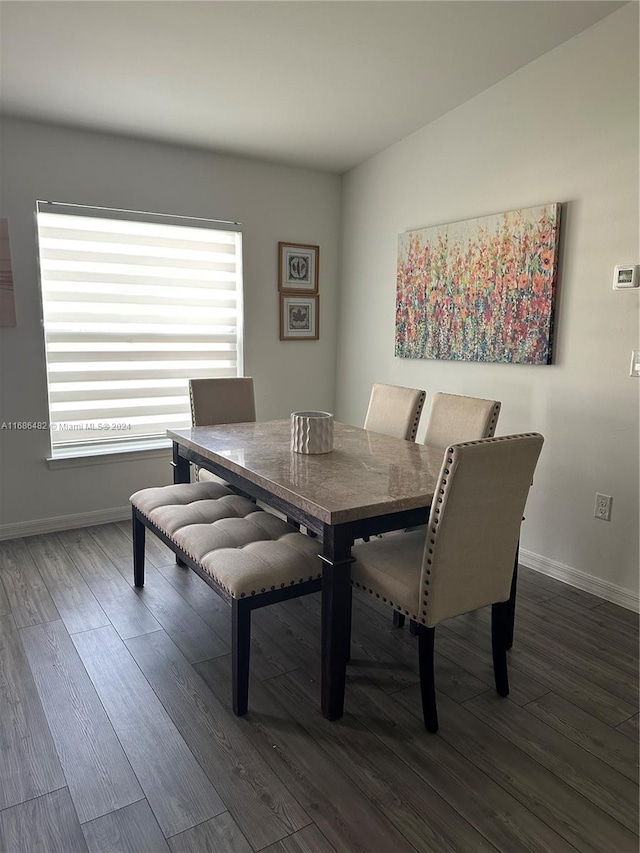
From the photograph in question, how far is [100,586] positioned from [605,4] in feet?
11.2

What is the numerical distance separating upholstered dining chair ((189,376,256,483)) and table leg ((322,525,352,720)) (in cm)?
152

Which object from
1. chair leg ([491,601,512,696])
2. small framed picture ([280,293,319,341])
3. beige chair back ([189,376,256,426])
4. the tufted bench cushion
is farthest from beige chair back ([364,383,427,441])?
small framed picture ([280,293,319,341])

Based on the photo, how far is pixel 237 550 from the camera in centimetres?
204

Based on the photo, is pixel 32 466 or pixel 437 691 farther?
pixel 32 466

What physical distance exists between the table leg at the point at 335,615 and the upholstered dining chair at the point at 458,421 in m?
0.65

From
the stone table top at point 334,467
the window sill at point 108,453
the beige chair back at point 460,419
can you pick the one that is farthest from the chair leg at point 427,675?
the window sill at point 108,453

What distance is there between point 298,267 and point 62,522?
2380 mm

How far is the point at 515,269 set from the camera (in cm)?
302

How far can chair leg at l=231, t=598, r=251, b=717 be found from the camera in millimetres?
1858

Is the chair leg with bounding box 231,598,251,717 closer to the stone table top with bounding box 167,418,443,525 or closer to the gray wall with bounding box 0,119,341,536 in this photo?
the stone table top with bounding box 167,418,443,525

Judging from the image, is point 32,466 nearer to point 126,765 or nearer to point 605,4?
point 126,765

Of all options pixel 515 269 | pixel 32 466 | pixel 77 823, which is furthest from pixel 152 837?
pixel 515 269

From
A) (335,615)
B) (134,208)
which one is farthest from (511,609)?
(134,208)

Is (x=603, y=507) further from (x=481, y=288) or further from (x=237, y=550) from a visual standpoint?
(x=237, y=550)
